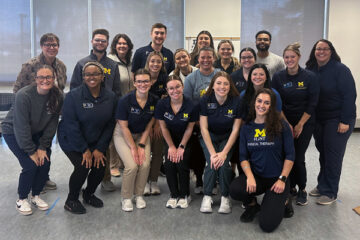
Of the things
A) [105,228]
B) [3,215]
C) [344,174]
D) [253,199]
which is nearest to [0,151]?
[3,215]

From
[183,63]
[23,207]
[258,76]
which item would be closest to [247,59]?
[258,76]

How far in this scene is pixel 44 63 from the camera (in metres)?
3.16

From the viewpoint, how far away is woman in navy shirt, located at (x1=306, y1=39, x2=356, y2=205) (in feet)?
9.09

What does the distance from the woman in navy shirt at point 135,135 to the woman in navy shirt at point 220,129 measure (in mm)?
518

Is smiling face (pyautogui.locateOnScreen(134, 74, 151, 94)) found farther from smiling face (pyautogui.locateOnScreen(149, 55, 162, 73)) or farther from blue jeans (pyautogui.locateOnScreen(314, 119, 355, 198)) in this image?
blue jeans (pyautogui.locateOnScreen(314, 119, 355, 198))

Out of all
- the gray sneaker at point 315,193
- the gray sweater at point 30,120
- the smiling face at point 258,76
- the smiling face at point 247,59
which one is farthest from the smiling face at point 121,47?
the gray sneaker at point 315,193

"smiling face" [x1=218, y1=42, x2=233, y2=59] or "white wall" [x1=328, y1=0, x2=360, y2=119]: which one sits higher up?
"white wall" [x1=328, y1=0, x2=360, y2=119]

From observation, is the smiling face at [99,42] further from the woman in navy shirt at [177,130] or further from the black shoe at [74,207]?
the black shoe at [74,207]

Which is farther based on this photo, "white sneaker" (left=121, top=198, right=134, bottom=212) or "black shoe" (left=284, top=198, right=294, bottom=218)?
"white sneaker" (left=121, top=198, right=134, bottom=212)

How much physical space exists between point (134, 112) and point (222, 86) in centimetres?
81

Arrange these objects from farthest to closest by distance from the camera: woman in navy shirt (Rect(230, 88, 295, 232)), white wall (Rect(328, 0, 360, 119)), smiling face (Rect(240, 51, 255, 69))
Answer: white wall (Rect(328, 0, 360, 119)) → smiling face (Rect(240, 51, 255, 69)) → woman in navy shirt (Rect(230, 88, 295, 232))

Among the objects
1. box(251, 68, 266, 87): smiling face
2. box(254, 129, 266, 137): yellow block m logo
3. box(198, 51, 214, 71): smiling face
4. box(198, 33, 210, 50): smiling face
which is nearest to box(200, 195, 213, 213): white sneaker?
box(254, 129, 266, 137): yellow block m logo

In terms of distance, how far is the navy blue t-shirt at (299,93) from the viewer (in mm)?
2732

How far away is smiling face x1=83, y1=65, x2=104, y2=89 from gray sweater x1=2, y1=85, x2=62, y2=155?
0.41 meters
